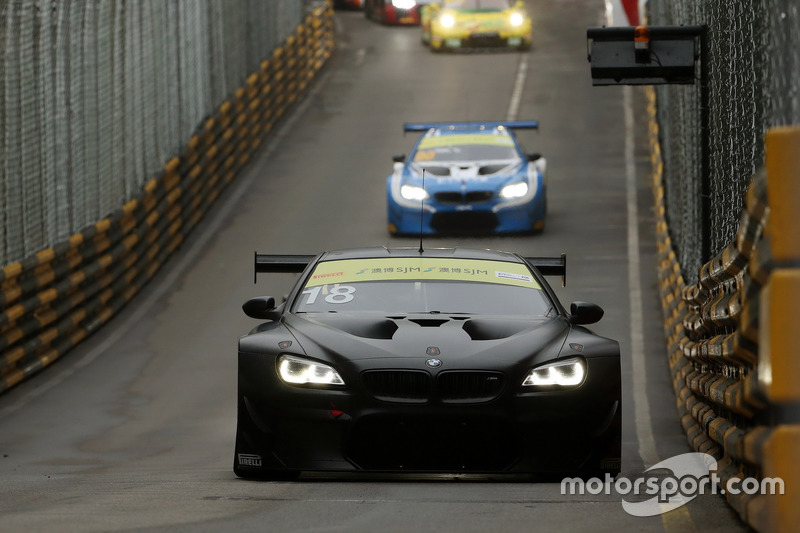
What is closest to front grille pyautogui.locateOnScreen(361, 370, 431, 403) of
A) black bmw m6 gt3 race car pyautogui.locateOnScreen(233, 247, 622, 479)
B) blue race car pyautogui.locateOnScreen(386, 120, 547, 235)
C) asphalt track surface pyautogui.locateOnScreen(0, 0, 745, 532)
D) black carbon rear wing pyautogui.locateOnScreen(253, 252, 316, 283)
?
black bmw m6 gt3 race car pyautogui.locateOnScreen(233, 247, 622, 479)

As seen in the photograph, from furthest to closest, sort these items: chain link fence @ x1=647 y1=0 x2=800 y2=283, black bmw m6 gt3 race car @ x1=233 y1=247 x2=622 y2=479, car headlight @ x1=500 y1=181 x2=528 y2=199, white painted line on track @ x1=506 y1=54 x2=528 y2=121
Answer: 1. white painted line on track @ x1=506 y1=54 x2=528 y2=121
2. car headlight @ x1=500 y1=181 x2=528 y2=199
3. black bmw m6 gt3 race car @ x1=233 y1=247 x2=622 y2=479
4. chain link fence @ x1=647 y1=0 x2=800 y2=283

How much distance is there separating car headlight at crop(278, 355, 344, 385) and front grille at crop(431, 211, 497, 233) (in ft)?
44.8

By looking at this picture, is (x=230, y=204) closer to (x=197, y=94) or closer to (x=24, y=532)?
(x=197, y=94)

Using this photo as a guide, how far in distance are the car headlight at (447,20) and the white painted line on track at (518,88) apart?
6.36ft

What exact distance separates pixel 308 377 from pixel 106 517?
1.72 meters

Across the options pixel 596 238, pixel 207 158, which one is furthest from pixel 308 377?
pixel 207 158

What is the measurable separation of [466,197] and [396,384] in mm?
13852

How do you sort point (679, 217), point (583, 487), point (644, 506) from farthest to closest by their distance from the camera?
point (679, 217) < point (583, 487) < point (644, 506)

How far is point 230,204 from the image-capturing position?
25.7 metres

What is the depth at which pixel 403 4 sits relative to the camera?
46.5 meters

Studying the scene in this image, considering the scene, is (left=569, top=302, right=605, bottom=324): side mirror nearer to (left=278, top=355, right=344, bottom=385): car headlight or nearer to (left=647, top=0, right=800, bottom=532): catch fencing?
(left=647, top=0, right=800, bottom=532): catch fencing

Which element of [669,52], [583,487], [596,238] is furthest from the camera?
[596,238]

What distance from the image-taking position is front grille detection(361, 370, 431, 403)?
26.1 feet

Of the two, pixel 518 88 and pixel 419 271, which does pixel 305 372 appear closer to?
pixel 419 271
